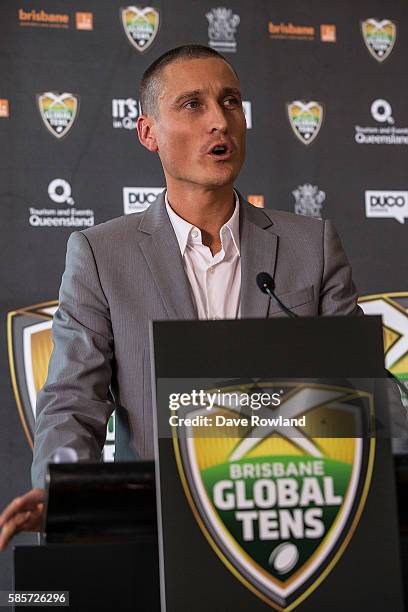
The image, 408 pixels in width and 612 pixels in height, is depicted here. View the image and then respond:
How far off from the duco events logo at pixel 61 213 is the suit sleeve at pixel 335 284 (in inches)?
60.6

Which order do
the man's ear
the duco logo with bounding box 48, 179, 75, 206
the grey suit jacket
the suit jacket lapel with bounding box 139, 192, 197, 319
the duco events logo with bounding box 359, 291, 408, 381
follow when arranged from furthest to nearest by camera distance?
1. the duco events logo with bounding box 359, 291, 408, 381
2. the duco logo with bounding box 48, 179, 75, 206
3. the man's ear
4. the suit jacket lapel with bounding box 139, 192, 197, 319
5. the grey suit jacket

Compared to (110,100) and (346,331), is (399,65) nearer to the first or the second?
(110,100)

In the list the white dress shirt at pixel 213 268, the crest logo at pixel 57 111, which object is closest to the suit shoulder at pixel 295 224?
the white dress shirt at pixel 213 268

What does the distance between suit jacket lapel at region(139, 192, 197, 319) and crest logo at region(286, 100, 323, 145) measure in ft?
5.53

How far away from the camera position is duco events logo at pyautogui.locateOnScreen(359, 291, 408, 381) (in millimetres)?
3693

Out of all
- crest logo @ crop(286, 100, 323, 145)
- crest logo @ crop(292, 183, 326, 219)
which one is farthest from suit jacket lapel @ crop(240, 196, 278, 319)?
crest logo @ crop(286, 100, 323, 145)

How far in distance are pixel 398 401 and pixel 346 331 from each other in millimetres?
415

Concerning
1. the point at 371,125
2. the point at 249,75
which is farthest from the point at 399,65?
the point at 249,75

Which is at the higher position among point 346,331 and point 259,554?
point 346,331

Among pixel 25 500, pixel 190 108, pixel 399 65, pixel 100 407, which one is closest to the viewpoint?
pixel 25 500

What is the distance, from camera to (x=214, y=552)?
1073 millimetres

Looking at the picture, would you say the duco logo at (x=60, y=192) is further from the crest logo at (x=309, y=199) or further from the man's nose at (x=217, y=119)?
the man's nose at (x=217, y=119)

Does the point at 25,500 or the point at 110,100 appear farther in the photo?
the point at 110,100

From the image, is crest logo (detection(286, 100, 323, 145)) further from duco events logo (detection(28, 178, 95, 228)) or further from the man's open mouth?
the man's open mouth
